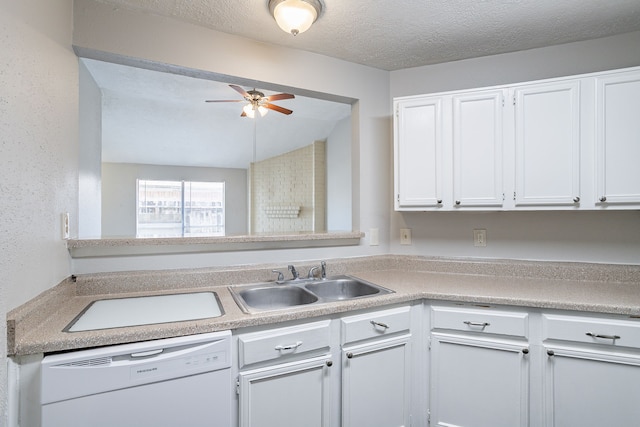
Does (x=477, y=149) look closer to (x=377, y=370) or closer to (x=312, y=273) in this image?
(x=312, y=273)

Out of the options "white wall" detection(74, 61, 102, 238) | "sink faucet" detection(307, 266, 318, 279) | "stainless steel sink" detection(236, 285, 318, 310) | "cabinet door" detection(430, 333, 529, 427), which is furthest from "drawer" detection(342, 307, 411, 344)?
"white wall" detection(74, 61, 102, 238)

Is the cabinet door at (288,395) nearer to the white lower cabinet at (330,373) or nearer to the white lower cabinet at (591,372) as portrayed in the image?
the white lower cabinet at (330,373)

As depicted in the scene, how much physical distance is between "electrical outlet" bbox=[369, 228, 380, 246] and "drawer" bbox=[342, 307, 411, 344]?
2.27 ft

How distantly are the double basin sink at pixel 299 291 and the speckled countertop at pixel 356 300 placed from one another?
0.09 metres

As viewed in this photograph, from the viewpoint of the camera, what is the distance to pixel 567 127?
5.58ft

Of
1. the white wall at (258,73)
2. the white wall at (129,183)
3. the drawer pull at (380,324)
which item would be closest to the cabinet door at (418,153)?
the white wall at (258,73)

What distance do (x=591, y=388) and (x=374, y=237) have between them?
1333 millimetres

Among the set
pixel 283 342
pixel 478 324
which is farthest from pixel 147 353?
pixel 478 324

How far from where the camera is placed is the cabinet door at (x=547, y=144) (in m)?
1.69

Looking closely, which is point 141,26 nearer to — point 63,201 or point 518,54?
point 63,201

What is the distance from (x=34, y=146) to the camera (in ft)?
3.71

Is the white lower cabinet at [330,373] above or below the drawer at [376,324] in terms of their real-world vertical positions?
below

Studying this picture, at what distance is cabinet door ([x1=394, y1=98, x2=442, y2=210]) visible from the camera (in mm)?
1930

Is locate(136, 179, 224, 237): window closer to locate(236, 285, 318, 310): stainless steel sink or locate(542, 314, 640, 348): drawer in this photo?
locate(236, 285, 318, 310): stainless steel sink
